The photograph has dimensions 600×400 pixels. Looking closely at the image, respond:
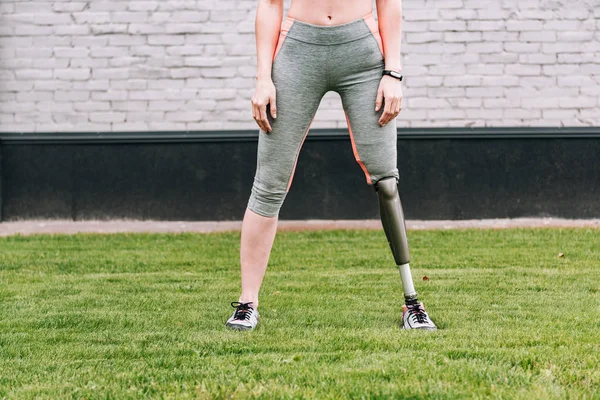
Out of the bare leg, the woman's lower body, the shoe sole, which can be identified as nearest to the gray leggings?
the woman's lower body

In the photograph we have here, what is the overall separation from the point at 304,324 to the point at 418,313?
21.5 inches

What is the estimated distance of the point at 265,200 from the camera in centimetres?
404

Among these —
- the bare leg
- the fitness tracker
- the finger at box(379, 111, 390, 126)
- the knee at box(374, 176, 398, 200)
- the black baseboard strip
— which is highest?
the fitness tracker

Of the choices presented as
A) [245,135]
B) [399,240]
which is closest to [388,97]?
[399,240]

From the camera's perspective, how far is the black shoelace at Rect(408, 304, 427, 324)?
3.94 m

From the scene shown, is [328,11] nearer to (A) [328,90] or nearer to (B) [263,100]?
(A) [328,90]

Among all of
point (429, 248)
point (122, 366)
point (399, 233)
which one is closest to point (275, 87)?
point (399, 233)

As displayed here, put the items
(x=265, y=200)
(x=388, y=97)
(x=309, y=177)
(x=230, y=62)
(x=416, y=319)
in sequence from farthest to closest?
1. (x=230, y=62)
2. (x=309, y=177)
3. (x=265, y=200)
4. (x=416, y=319)
5. (x=388, y=97)

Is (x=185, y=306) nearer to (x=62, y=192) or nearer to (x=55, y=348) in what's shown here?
(x=55, y=348)

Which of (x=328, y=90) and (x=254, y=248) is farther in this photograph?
(x=254, y=248)

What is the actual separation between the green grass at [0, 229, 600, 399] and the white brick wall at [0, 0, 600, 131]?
248 centimetres

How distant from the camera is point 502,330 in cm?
385

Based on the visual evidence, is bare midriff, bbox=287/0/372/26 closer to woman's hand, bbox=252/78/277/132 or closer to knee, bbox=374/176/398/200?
woman's hand, bbox=252/78/277/132

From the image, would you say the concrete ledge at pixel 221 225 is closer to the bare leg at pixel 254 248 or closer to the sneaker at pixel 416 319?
the bare leg at pixel 254 248
